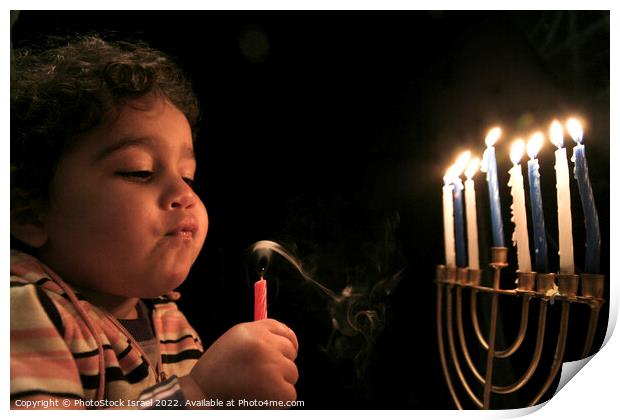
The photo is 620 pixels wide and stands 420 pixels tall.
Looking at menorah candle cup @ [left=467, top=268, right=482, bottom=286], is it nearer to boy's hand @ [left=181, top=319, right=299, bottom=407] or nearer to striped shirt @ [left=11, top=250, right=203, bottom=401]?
boy's hand @ [left=181, top=319, right=299, bottom=407]

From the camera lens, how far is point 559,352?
68cm

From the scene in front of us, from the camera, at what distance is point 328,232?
689mm

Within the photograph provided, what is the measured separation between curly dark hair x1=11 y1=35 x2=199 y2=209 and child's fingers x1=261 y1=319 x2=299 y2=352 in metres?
0.25

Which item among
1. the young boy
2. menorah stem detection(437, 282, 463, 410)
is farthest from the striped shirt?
menorah stem detection(437, 282, 463, 410)

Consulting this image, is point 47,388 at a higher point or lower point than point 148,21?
lower

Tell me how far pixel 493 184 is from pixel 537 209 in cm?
6

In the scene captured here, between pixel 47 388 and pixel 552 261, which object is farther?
pixel 552 261

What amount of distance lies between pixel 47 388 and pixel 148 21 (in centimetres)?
44

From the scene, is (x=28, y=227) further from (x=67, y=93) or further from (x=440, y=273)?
(x=440, y=273)

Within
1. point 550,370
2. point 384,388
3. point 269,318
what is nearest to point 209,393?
point 269,318

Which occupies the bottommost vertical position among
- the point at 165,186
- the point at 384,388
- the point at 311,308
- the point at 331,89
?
the point at 384,388

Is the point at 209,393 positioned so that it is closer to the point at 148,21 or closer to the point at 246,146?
the point at 246,146

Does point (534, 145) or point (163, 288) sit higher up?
point (534, 145)

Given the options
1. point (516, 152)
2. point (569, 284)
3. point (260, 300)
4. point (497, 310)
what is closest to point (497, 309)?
point (497, 310)
